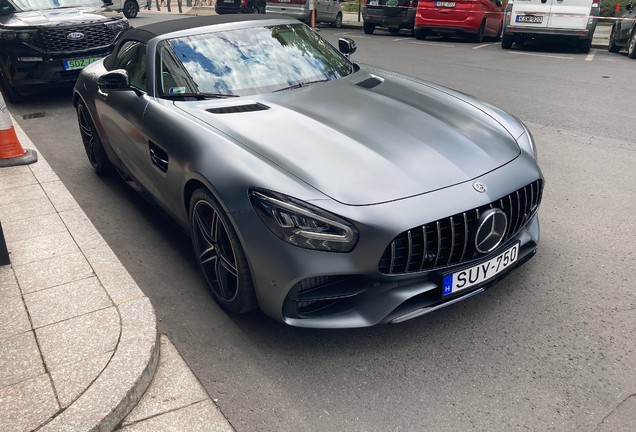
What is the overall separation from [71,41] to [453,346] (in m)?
7.40

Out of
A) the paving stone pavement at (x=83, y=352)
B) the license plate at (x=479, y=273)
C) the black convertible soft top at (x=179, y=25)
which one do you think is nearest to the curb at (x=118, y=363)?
the paving stone pavement at (x=83, y=352)

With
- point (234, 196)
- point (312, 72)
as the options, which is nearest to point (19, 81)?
point (312, 72)

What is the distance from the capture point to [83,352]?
106 inches

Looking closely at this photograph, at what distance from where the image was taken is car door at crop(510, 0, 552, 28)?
1214 centimetres

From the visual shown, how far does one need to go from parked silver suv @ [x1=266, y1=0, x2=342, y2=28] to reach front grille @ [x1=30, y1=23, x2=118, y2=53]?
10049mm

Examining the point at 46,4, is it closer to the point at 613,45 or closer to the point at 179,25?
the point at 179,25

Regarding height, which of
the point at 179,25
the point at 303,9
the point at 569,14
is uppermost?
the point at 179,25

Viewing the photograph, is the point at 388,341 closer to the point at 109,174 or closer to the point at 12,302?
the point at 12,302

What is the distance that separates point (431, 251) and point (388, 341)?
0.59 m

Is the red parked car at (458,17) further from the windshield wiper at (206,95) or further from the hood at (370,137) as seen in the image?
the windshield wiper at (206,95)

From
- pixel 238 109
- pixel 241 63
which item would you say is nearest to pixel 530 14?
pixel 241 63

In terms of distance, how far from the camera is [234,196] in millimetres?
2717

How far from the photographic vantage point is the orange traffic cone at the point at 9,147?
5.39 m

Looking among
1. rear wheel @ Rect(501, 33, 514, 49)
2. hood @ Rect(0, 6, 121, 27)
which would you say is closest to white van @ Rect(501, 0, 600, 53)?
rear wheel @ Rect(501, 33, 514, 49)
